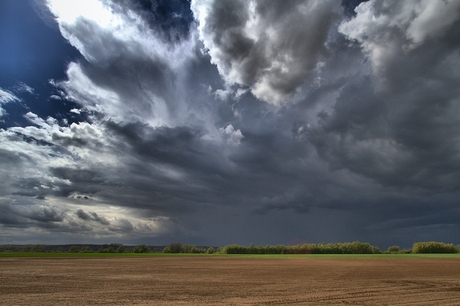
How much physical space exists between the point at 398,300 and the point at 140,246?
144m

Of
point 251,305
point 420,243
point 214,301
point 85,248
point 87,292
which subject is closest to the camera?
point 251,305

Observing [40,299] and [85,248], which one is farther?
[85,248]

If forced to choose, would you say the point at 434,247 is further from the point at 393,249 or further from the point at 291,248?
the point at 291,248

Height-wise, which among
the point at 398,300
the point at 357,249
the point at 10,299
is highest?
the point at 357,249

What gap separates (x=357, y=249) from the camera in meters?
114

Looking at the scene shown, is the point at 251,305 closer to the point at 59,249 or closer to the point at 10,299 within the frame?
the point at 10,299

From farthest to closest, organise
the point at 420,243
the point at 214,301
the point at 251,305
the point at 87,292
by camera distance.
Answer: the point at 420,243, the point at 87,292, the point at 214,301, the point at 251,305

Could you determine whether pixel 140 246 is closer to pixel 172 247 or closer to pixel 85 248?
pixel 172 247

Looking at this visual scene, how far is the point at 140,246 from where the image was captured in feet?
470

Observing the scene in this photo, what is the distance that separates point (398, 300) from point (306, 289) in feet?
17.8

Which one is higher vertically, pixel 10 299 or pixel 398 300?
pixel 398 300

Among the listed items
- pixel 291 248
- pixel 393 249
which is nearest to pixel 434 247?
pixel 393 249

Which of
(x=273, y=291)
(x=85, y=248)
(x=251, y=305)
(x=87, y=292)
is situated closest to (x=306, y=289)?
(x=273, y=291)

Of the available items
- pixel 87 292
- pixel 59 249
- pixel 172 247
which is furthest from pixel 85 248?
pixel 87 292
